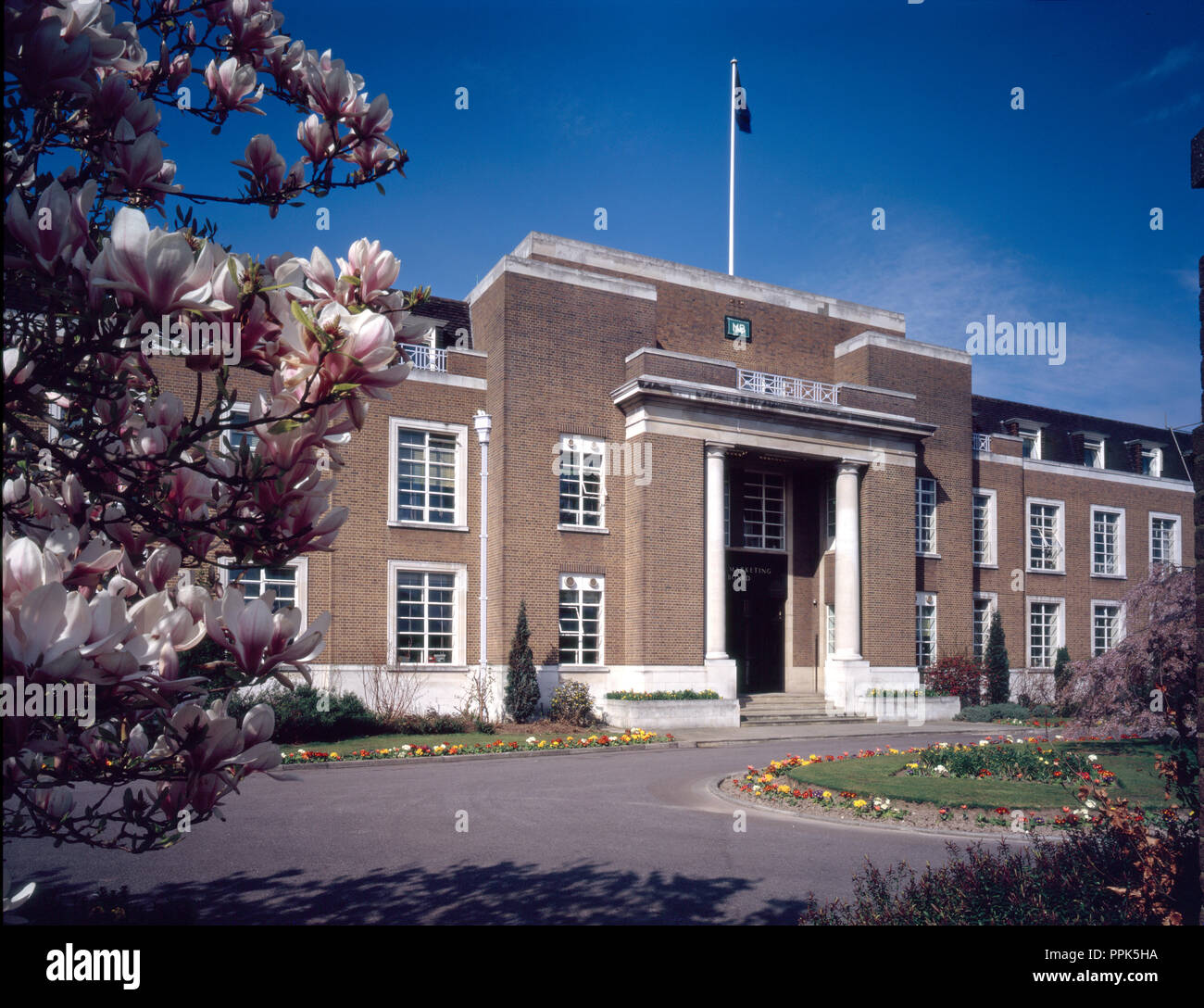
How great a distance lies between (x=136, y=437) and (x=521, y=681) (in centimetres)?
2057

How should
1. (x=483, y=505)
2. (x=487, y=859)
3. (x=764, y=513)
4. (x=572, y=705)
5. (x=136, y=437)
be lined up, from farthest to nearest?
(x=764, y=513) < (x=483, y=505) < (x=572, y=705) < (x=487, y=859) < (x=136, y=437)

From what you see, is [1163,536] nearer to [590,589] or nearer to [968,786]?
[590,589]

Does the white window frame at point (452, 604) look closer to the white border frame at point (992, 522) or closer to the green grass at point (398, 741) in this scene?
the green grass at point (398, 741)

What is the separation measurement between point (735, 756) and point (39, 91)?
56.9 ft

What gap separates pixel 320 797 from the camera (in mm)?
11984

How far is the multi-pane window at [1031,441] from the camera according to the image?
122 feet

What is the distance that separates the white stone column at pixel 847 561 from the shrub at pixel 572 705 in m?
9.04

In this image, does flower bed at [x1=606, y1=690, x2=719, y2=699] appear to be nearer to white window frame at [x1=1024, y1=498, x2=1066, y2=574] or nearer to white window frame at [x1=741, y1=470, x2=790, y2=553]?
white window frame at [x1=741, y1=470, x2=790, y2=553]

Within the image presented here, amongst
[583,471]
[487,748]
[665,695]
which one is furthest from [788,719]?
[487,748]

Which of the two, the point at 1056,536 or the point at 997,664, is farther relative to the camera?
the point at 1056,536

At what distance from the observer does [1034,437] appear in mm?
37500
